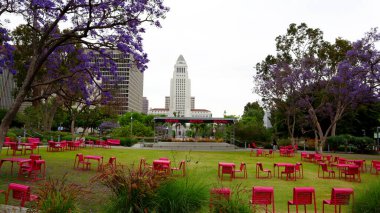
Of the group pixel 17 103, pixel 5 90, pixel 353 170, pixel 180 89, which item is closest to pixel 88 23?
pixel 17 103

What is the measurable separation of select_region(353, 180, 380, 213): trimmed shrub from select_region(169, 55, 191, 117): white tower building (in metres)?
138

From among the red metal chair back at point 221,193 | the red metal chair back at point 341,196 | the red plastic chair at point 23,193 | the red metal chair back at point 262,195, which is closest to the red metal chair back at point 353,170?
the red metal chair back at point 341,196

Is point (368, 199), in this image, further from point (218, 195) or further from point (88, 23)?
point (88, 23)

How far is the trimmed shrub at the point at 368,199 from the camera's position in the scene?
5.37 meters

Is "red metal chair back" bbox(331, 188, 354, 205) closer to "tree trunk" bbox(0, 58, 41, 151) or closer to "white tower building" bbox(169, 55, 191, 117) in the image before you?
"tree trunk" bbox(0, 58, 41, 151)

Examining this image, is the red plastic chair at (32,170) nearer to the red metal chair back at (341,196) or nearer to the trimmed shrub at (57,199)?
the trimmed shrub at (57,199)

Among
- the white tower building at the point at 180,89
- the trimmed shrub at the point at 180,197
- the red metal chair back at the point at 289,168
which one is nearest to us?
the trimmed shrub at the point at 180,197

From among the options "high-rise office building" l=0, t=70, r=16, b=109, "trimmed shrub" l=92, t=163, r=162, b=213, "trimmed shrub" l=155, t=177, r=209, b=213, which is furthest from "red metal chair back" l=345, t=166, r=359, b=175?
"high-rise office building" l=0, t=70, r=16, b=109

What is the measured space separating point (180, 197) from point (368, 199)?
3460 mm

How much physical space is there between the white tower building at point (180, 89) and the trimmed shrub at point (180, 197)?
139 metres

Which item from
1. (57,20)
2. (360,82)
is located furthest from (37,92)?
(360,82)

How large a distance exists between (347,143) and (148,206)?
3212cm

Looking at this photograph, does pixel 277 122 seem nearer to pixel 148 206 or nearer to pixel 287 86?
pixel 287 86

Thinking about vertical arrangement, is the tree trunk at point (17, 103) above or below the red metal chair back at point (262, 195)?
above
